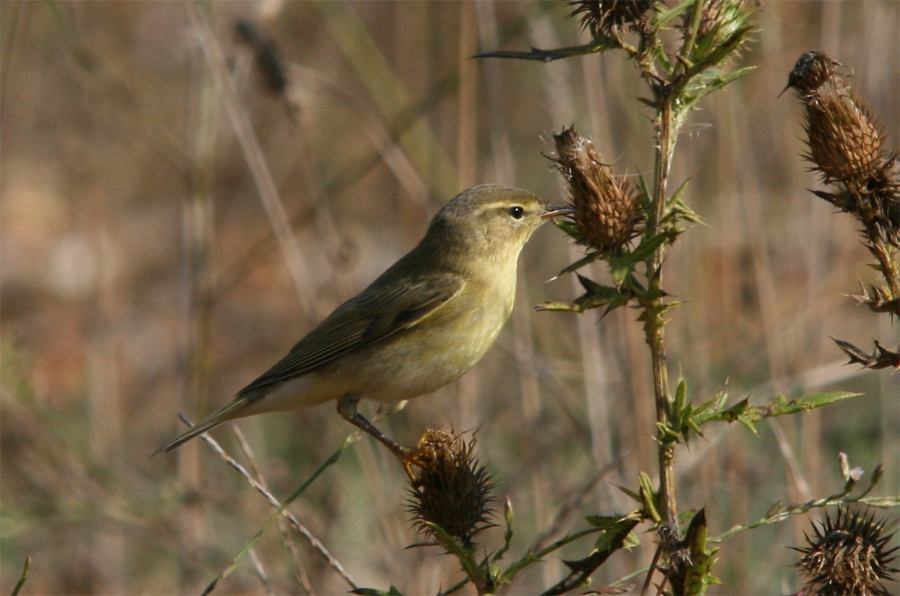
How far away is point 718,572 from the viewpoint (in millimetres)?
3988

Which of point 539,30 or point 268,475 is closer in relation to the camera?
point 539,30

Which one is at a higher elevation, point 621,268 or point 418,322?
point 621,268

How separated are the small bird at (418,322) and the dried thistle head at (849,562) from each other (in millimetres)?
1527

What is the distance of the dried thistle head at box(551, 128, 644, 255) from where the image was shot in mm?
2018

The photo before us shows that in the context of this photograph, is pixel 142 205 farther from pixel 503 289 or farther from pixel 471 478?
pixel 471 478

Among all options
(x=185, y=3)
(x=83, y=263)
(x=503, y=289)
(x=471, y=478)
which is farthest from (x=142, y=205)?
(x=471, y=478)

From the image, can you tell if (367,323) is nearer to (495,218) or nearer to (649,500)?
(495,218)

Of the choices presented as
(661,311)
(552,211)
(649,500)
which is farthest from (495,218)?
(649,500)

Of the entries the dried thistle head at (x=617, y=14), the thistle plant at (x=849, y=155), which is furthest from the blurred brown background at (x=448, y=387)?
the dried thistle head at (x=617, y=14)

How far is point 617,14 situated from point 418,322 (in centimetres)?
172

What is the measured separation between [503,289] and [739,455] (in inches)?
53.0

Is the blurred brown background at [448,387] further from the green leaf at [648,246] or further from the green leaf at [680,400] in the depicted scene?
the green leaf at [680,400]

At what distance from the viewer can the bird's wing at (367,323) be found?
348cm

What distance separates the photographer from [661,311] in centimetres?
187
